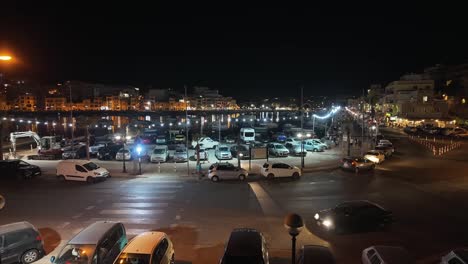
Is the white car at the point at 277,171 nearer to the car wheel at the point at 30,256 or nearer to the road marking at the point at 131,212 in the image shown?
the road marking at the point at 131,212

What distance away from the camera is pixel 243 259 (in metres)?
8.51

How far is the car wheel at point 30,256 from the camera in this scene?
1042 cm

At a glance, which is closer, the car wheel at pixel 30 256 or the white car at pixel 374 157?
the car wheel at pixel 30 256

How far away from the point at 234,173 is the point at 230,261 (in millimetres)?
13770

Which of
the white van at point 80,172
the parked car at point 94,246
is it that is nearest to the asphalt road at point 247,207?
the white van at point 80,172

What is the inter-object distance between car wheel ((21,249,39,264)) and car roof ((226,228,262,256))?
685cm

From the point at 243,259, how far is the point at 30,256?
7.48m

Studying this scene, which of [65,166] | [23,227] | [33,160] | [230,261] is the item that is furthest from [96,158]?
[230,261]

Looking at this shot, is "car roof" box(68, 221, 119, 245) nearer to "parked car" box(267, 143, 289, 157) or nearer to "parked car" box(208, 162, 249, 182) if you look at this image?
"parked car" box(208, 162, 249, 182)

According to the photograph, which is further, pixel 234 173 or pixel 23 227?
pixel 234 173

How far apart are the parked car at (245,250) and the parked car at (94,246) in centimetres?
370

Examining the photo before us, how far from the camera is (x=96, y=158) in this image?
32.1 meters

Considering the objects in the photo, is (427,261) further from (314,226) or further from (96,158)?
(96,158)

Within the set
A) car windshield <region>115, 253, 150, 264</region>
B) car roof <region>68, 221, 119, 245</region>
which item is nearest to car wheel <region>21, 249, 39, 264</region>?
car roof <region>68, 221, 119, 245</region>
